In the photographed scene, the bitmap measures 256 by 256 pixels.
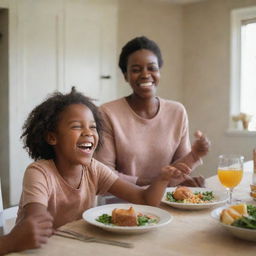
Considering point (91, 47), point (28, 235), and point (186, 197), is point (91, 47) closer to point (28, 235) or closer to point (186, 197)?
point (186, 197)

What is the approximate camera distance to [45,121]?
1.33 meters

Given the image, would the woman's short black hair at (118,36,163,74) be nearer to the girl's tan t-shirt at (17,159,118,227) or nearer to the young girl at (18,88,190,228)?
the young girl at (18,88,190,228)

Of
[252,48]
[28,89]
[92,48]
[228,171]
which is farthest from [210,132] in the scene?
[228,171]

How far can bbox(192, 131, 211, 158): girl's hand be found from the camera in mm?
1414

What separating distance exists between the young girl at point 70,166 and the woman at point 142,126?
15.2 inches

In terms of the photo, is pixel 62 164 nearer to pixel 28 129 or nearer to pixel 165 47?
pixel 28 129

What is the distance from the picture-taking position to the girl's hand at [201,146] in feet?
4.64

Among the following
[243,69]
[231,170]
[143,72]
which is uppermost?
[243,69]

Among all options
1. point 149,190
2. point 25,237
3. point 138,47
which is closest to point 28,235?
point 25,237

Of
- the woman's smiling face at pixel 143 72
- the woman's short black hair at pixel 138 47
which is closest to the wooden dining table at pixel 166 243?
the woman's smiling face at pixel 143 72

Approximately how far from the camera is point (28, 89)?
3.27m

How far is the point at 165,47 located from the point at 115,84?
860 millimetres

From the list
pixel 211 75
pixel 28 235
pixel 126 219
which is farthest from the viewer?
pixel 211 75

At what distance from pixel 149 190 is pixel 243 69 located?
316 centimetres
